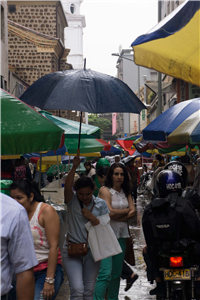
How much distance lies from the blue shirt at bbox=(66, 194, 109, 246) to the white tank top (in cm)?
97

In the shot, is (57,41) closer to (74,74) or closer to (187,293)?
(74,74)

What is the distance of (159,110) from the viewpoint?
15.0 meters

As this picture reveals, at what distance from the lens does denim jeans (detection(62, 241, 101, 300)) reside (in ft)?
14.7

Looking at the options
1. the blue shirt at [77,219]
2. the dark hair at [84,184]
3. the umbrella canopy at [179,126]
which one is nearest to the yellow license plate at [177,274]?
the blue shirt at [77,219]

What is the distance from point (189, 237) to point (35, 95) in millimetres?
2748

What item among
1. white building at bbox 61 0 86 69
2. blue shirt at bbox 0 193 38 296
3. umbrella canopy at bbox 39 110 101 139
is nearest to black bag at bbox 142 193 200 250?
blue shirt at bbox 0 193 38 296

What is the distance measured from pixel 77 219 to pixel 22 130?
1.63 meters


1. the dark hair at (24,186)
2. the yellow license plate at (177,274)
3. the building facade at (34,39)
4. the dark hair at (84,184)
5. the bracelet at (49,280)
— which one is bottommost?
the yellow license plate at (177,274)

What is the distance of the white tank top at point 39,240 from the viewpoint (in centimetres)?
378

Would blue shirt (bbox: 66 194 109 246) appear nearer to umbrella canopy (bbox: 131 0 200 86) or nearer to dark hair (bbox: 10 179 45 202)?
dark hair (bbox: 10 179 45 202)

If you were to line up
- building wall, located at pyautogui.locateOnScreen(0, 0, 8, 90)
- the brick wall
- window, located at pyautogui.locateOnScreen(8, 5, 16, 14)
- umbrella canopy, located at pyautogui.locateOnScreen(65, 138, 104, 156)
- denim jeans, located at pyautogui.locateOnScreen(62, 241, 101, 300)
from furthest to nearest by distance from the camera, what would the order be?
window, located at pyautogui.locateOnScreen(8, 5, 16, 14) → the brick wall → building wall, located at pyautogui.locateOnScreen(0, 0, 8, 90) → umbrella canopy, located at pyautogui.locateOnScreen(65, 138, 104, 156) → denim jeans, located at pyautogui.locateOnScreen(62, 241, 101, 300)

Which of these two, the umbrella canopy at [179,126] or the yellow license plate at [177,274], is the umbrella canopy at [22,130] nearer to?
the yellow license plate at [177,274]

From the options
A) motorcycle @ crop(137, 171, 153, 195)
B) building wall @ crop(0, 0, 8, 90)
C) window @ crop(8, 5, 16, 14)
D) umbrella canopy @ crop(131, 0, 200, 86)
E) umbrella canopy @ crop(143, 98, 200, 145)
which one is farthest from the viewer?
window @ crop(8, 5, 16, 14)

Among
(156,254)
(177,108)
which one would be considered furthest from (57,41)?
(156,254)
